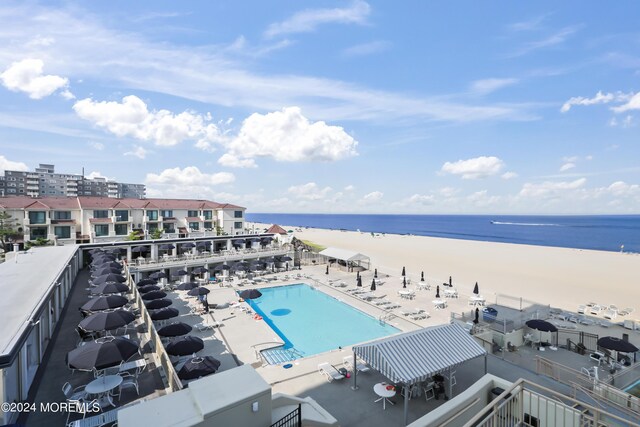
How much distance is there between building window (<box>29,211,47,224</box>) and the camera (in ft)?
134

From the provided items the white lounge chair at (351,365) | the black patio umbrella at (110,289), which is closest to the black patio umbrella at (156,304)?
the black patio umbrella at (110,289)

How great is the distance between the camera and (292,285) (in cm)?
3278

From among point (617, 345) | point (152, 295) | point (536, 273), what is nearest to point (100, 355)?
point (152, 295)

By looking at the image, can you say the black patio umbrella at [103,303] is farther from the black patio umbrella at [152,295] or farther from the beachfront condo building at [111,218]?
the beachfront condo building at [111,218]

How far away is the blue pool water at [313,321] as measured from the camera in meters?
20.6

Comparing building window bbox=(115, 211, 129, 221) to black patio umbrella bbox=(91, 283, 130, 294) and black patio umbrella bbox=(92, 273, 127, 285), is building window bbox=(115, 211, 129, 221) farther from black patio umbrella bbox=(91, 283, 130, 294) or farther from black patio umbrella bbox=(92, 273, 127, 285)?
black patio umbrella bbox=(91, 283, 130, 294)

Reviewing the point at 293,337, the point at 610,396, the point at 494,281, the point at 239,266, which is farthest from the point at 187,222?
the point at 610,396

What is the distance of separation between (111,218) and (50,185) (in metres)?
90.5

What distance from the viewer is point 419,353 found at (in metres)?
12.3

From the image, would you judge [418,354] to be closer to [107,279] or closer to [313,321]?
[313,321]

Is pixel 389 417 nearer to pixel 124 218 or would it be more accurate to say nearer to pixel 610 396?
pixel 610 396

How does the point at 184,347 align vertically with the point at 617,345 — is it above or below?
above

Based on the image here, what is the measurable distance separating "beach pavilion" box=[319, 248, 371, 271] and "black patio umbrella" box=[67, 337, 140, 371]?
94.0 ft

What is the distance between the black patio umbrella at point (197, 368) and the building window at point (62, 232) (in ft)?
138
